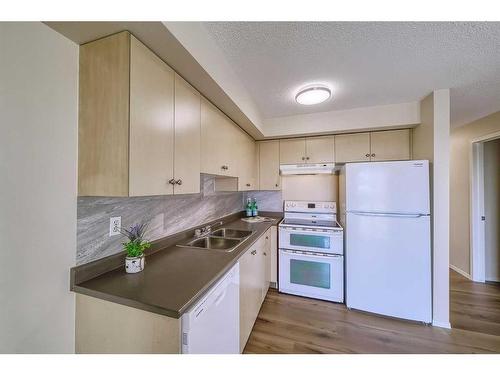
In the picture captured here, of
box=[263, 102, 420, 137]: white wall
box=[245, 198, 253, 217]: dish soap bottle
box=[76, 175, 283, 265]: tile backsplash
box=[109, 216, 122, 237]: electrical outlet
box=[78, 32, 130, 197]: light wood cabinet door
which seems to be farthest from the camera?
box=[245, 198, 253, 217]: dish soap bottle

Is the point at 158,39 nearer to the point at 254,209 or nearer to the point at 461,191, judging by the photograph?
the point at 254,209

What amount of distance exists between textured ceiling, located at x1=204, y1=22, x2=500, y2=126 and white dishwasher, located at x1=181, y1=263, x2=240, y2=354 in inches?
58.1

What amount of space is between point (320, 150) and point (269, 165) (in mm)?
731

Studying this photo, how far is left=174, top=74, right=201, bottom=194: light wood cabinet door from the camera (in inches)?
45.9

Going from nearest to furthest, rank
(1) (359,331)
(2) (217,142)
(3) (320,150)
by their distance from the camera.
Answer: (2) (217,142)
(1) (359,331)
(3) (320,150)

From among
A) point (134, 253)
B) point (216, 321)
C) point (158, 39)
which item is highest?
point (158, 39)

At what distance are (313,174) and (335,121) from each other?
80cm

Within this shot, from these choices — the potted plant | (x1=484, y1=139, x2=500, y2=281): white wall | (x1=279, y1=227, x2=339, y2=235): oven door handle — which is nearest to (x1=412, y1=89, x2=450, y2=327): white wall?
(x1=279, y1=227, x2=339, y2=235): oven door handle

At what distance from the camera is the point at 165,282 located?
96 centimetres

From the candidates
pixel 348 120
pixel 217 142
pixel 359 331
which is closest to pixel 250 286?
pixel 359 331

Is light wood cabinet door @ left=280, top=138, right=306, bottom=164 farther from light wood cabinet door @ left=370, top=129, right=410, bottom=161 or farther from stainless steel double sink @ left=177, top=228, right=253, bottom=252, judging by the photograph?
stainless steel double sink @ left=177, top=228, right=253, bottom=252

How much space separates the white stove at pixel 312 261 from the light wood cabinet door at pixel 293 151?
3.01 feet
